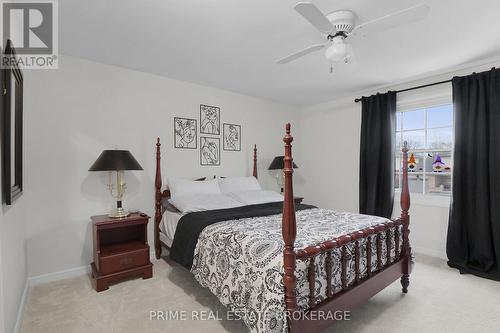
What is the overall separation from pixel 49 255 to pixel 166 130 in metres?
1.88

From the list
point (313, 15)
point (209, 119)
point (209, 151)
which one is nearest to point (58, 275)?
point (209, 151)

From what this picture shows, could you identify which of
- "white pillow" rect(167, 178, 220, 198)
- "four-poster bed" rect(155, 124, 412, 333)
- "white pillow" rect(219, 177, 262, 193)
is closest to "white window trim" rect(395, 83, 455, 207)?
Answer: "four-poster bed" rect(155, 124, 412, 333)

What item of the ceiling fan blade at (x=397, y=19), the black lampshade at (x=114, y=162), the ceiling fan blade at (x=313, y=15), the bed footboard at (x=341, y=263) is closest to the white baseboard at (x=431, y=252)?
the bed footboard at (x=341, y=263)

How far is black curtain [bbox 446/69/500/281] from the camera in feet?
8.96

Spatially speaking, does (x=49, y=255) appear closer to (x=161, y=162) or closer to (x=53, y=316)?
(x=53, y=316)

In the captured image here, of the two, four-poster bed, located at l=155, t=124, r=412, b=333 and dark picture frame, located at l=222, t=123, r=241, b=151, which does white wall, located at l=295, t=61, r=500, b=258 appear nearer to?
four-poster bed, located at l=155, t=124, r=412, b=333

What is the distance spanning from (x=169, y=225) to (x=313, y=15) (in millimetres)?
2539

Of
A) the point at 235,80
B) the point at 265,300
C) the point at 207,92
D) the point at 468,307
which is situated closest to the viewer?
the point at 265,300

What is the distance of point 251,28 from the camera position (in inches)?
86.4

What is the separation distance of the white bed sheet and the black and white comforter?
0.67 meters

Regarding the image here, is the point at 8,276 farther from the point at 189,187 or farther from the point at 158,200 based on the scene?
the point at 189,187

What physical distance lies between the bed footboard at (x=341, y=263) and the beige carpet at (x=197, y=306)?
0.74ft

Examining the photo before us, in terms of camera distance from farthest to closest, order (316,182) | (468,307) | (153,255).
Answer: (316,182), (153,255), (468,307)

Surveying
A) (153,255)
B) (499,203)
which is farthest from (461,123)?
(153,255)
